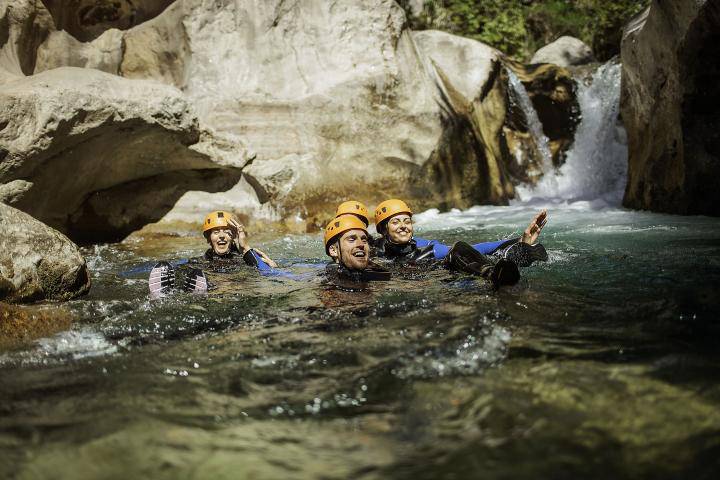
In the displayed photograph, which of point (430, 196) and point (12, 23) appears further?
point (430, 196)

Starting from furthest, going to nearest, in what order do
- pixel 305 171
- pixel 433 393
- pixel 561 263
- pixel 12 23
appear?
pixel 305 171, pixel 12 23, pixel 561 263, pixel 433 393

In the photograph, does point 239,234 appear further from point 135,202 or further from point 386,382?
point 386,382

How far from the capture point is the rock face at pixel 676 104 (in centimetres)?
823

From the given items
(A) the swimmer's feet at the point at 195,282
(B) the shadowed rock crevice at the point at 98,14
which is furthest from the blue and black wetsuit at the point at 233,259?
(B) the shadowed rock crevice at the point at 98,14

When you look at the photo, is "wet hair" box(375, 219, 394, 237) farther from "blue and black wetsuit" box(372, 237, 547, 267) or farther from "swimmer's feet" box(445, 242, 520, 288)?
"swimmer's feet" box(445, 242, 520, 288)

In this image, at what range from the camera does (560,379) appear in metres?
2.75

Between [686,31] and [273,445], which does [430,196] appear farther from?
[273,445]

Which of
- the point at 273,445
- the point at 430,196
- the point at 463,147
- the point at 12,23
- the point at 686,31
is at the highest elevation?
the point at 12,23

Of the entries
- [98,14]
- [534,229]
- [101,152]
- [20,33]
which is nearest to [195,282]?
[534,229]

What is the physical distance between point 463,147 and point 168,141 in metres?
5.33

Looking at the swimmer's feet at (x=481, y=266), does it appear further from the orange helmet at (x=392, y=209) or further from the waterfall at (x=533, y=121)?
the waterfall at (x=533, y=121)

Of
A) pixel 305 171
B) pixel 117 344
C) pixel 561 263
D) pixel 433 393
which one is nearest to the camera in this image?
pixel 433 393

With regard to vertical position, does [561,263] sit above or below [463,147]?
below

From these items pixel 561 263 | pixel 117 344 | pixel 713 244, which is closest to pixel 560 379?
pixel 117 344
